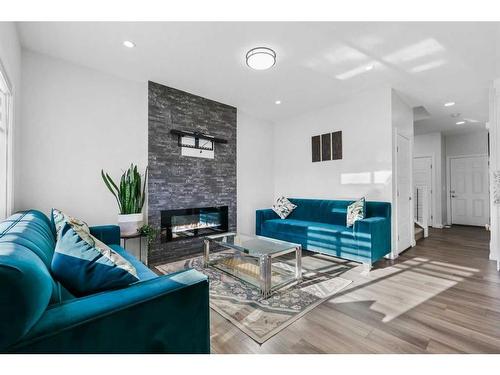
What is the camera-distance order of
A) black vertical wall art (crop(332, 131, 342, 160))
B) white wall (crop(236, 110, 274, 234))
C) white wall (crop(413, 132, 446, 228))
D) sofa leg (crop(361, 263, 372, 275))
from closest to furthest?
sofa leg (crop(361, 263, 372, 275)), black vertical wall art (crop(332, 131, 342, 160)), white wall (crop(236, 110, 274, 234)), white wall (crop(413, 132, 446, 228))

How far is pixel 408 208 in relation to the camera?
3908 millimetres

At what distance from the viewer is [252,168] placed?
186 inches

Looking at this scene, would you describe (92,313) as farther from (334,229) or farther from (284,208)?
(284,208)

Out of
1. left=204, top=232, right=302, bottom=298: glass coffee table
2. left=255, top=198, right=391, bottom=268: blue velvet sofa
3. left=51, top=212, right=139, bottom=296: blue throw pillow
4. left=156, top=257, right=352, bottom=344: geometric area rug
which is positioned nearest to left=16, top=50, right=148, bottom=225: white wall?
left=156, top=257, right=352, bottom=344: geometric area rug

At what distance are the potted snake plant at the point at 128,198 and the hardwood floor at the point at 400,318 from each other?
1.59m

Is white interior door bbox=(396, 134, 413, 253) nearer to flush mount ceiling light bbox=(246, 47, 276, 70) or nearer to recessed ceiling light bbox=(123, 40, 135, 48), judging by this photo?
flush mount ceiling light bbox=(246, 47, 276, 70)

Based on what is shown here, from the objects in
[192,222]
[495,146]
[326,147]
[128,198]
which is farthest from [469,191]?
[128,198]

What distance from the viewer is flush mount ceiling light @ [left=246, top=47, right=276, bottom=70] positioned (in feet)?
7.85

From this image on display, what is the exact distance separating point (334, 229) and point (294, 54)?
7.45 feet

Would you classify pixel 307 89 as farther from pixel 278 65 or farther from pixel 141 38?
pixel 141 38

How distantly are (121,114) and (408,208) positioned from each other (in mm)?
4574

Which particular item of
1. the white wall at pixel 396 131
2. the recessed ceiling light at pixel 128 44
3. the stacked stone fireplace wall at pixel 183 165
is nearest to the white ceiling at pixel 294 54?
the recessed ceiling light at pixel 128 44

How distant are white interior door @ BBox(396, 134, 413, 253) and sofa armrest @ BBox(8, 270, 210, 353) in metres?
3.51
